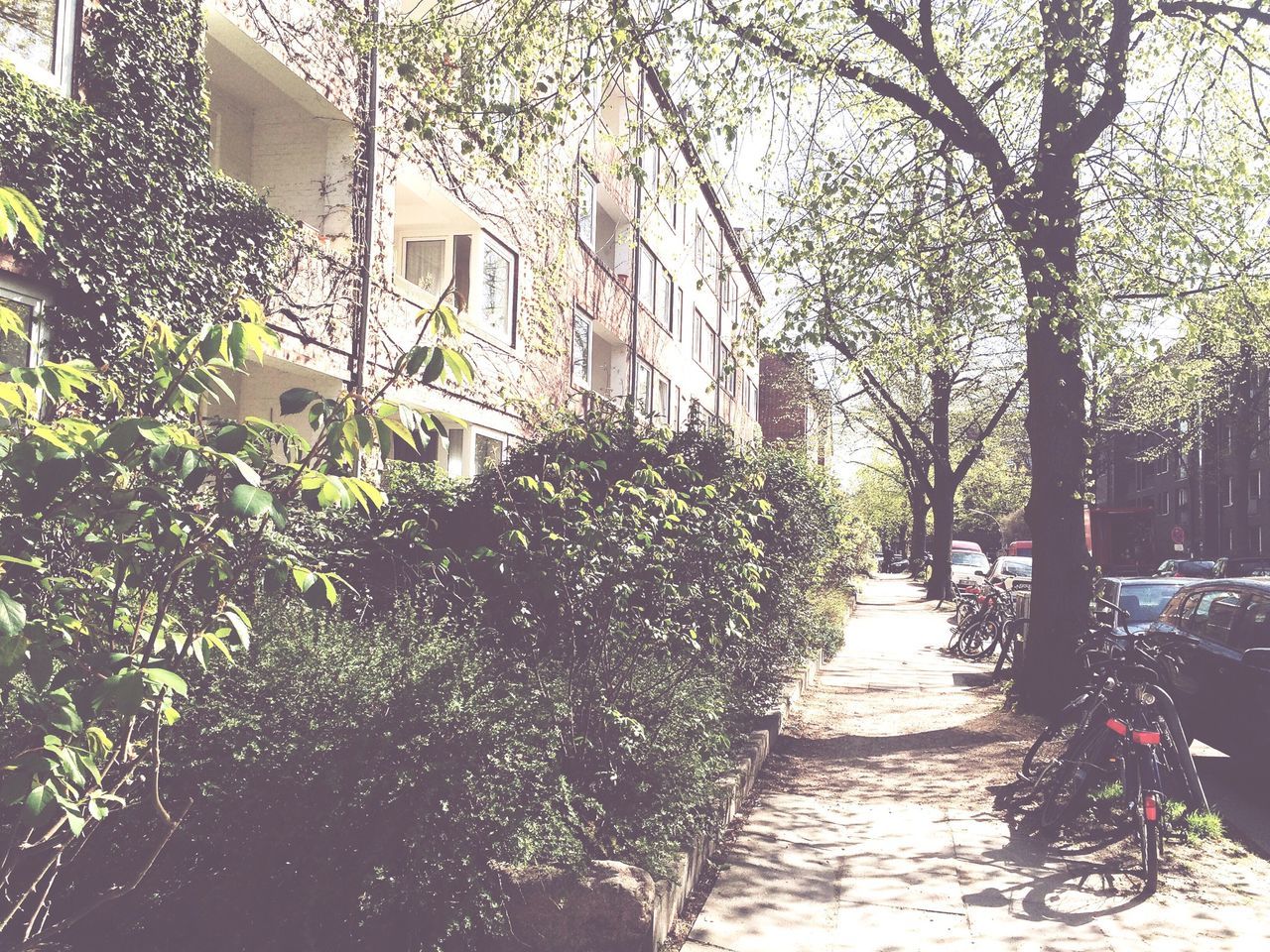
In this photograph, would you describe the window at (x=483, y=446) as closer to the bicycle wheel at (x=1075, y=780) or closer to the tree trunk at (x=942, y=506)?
the bicycle wheel at (x=1075, y=780)

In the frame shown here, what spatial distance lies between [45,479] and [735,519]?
14.5 feet

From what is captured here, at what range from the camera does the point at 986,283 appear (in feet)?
37.6

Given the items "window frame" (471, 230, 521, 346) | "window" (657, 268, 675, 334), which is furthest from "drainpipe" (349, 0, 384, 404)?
"window" (657, 268, 675, 334)

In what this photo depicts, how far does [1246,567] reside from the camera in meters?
22.4

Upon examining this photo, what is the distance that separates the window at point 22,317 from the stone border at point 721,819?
5.56 meters

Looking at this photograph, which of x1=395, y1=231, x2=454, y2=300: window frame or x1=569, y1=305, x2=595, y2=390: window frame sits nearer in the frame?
x1=395, y1=231, x2=454, y2=300: window frame

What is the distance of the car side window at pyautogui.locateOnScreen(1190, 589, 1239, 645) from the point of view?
328 inches

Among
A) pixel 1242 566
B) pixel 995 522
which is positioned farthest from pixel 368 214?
pixel 995 522

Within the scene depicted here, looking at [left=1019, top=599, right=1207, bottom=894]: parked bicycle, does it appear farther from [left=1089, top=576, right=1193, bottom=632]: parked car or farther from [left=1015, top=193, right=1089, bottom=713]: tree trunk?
[left=1089, top=576, right=1193, bottom=632]: parked car

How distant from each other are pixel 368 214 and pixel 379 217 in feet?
0.81

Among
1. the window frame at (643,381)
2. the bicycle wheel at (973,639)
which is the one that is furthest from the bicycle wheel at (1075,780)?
the window frame at (643,381)

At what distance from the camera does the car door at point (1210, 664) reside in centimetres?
793

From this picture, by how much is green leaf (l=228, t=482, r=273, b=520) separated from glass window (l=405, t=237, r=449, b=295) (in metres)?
13.7

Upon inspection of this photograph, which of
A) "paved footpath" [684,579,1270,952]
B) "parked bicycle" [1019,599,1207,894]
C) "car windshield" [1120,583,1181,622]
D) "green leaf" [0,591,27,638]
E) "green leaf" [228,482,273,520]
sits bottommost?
"paved footpath" [684,579,1270,952]
